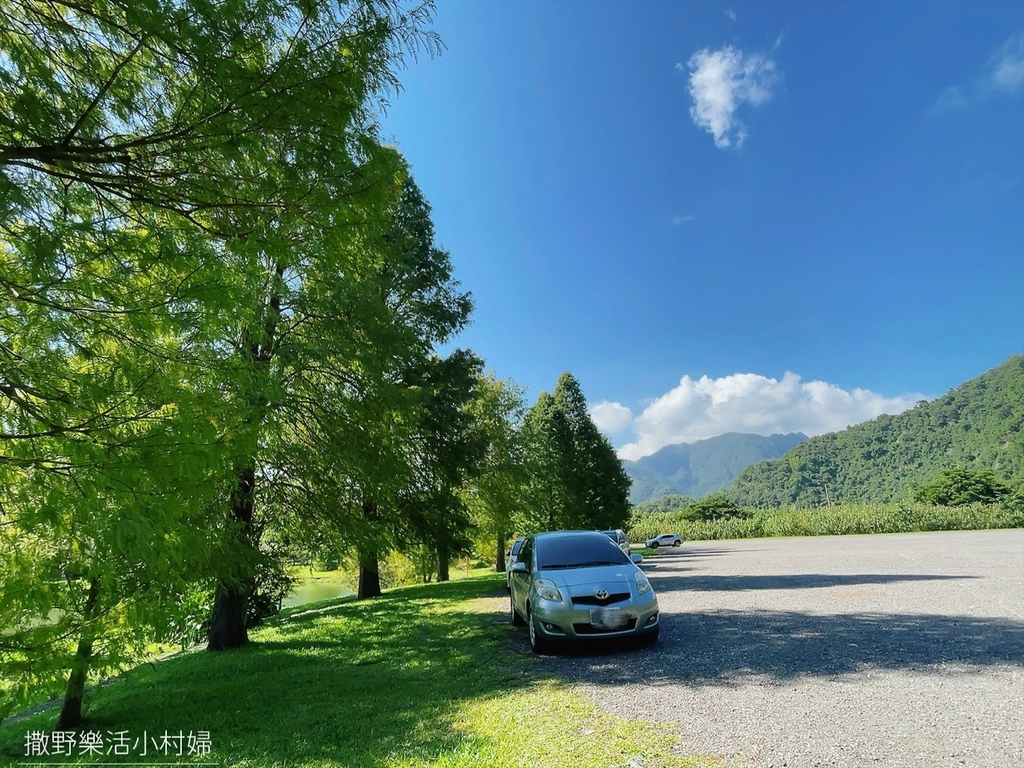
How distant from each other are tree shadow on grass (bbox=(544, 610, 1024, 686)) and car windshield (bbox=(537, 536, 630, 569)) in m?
1.16

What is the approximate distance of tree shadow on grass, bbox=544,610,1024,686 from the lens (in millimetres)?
5219

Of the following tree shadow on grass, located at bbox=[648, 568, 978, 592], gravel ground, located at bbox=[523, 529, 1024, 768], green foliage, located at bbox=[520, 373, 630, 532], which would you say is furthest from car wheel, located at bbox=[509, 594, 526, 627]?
green foliage, located at bbox=[520, 373, 630, 532]

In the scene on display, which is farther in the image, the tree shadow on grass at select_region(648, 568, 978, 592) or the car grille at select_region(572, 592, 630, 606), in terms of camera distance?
the tree shadow on grass at select_region(648, 568, 978, 592)

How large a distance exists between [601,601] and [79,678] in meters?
6.01

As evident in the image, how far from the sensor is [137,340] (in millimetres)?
3141

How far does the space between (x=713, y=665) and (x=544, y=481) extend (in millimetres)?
25751

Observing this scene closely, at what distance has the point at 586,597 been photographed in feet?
21.8

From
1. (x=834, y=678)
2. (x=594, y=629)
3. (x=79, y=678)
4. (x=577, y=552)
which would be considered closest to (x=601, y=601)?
(x=594, y=629)

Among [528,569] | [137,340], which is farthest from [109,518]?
[528,569]

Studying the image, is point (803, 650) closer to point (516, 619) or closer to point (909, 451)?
point (516, 619)

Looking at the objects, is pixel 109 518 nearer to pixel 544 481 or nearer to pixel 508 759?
pixel 508 759

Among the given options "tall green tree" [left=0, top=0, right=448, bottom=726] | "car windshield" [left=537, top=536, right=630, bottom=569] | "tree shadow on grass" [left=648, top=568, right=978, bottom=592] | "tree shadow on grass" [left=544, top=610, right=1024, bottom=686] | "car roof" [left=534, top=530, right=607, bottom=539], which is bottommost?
"tree shadow on grass" [left=648, top=568, right=978, bottom=592]

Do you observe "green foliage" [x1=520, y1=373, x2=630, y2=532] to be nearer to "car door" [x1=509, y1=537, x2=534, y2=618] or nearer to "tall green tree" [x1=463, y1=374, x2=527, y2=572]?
"tall green tree" [x1=463, y1=374, x2=527, y2=572]

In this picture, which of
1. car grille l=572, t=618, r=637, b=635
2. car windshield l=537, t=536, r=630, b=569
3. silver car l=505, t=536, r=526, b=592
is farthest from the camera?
silver car l=505, t=536, r=526, b=592
